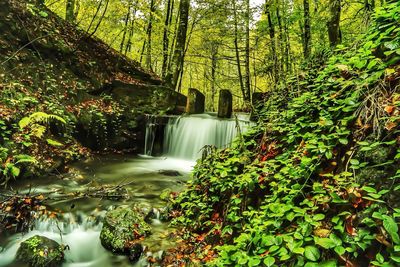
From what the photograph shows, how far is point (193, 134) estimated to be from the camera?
1046cm

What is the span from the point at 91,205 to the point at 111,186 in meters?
0.94

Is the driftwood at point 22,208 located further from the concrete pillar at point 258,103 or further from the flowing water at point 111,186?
the concrete pillar at point 258,103

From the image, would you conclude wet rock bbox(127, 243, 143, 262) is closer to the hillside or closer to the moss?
the moss

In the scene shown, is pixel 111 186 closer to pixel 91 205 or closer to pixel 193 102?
pixel 91 205

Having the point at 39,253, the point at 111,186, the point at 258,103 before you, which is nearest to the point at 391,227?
the point at 39,253

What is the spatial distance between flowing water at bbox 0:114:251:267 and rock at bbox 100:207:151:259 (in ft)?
0.38

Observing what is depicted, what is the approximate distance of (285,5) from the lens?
35.9 feet

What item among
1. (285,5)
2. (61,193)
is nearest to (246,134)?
(61,193)

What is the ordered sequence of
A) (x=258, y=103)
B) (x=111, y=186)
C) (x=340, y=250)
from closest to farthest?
(x=340, y=250) → (x=111, y=186) → (x=258, y=103)

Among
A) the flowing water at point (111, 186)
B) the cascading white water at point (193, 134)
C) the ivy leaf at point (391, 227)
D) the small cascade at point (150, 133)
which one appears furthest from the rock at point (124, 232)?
the small cascade at point (150, 133)

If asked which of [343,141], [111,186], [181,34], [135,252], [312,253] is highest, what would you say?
[181,34]

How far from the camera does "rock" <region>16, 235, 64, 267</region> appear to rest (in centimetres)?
373

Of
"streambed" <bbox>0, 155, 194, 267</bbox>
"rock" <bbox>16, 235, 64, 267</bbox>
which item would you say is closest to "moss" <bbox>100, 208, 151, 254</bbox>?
"streambed" <bbox>0, 155, 194, 267</bbox>

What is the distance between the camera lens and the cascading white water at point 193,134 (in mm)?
10129
